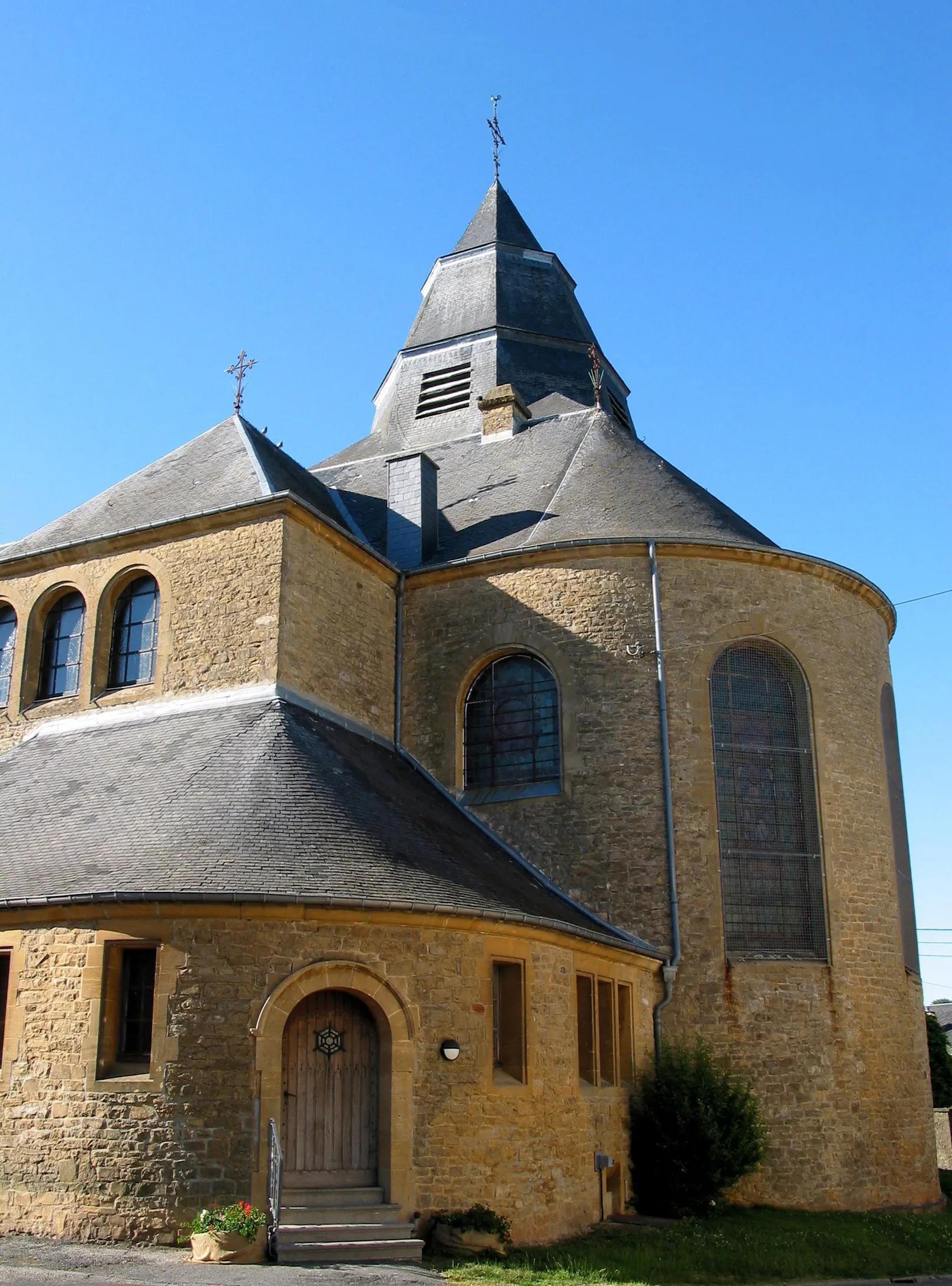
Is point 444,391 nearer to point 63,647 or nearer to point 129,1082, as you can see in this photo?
point 63,647

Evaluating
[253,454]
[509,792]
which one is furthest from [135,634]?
[509,792]

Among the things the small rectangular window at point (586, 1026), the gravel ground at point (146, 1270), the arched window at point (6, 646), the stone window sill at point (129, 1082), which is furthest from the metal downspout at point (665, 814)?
the arched window at point (6, 646)

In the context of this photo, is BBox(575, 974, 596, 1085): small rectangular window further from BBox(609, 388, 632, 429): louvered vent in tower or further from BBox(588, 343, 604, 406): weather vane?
BBox(609, 388, 632, 429): louvered vent in tower

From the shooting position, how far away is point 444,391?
25.1m

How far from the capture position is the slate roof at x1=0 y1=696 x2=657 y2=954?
11703 millimetres

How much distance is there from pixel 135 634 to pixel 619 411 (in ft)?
43.9

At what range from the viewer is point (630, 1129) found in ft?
47.2

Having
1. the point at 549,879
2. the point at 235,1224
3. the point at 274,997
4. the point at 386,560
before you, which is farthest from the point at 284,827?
the point at 386,560

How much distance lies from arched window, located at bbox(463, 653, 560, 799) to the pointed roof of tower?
533 inches

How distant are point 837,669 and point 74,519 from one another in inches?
431

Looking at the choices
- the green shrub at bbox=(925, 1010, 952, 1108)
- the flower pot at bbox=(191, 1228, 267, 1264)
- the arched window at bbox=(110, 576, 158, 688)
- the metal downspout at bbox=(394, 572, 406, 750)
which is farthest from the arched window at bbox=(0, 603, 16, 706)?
the green shrub at bbox=(925, 1010, 952, 1108)

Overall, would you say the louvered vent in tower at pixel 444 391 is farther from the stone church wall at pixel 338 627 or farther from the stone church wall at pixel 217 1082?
the stone church wall at pixel 217 1082

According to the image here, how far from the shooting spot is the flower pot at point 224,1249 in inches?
395

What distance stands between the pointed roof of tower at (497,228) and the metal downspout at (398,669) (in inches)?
478
